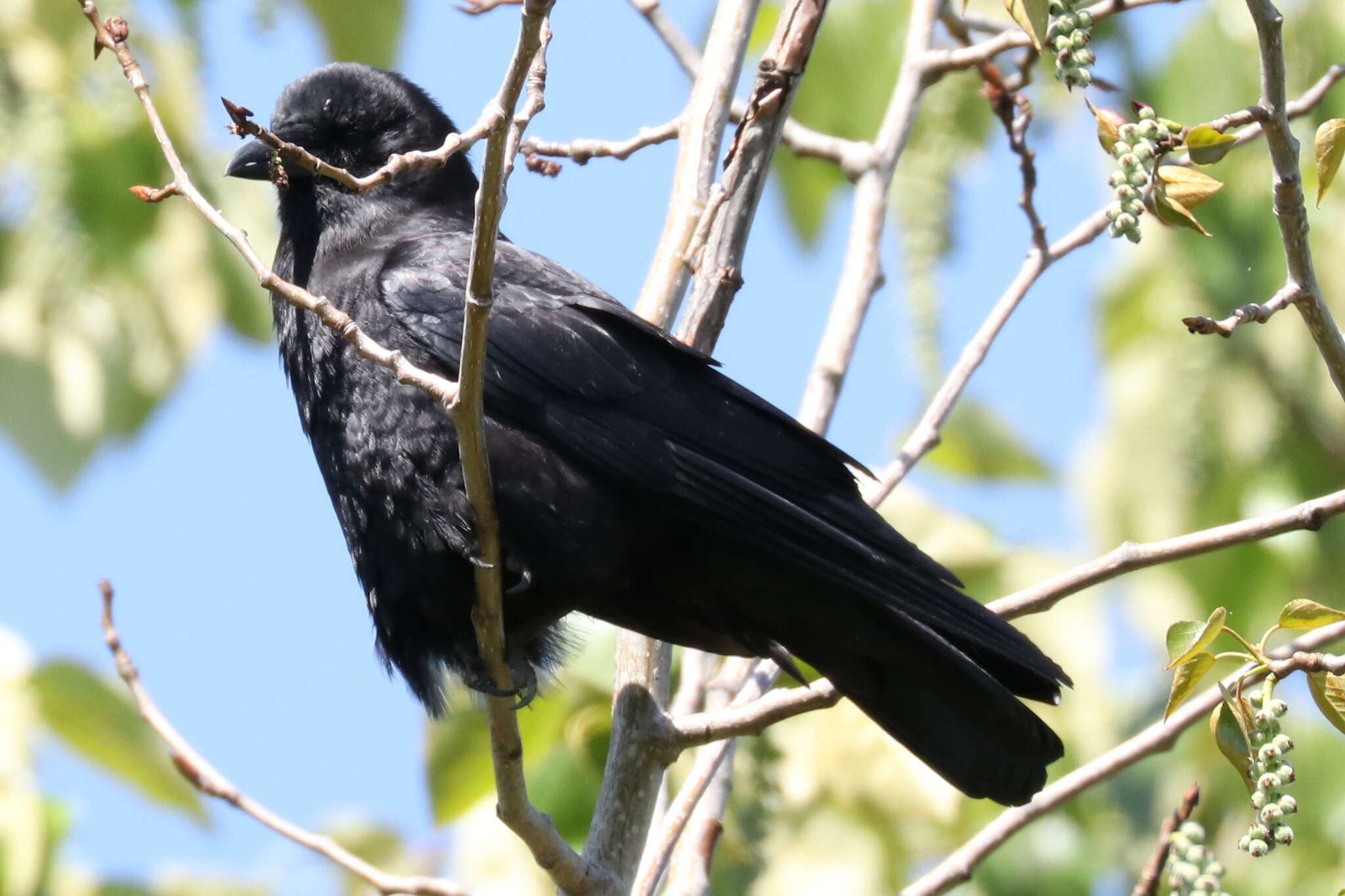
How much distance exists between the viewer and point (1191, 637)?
6.95 feet

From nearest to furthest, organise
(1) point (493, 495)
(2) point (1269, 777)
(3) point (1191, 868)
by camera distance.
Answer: (2) point (1269, 777) → (3) point (1191, 868) → (1) point (493, 495)

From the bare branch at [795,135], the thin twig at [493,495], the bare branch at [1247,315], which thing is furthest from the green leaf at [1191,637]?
the bare branch at [795,135]

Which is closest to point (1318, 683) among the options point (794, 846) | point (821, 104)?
point (794, 846)

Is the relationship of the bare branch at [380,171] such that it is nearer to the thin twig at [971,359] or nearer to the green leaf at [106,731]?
the thin twig at [971,359]

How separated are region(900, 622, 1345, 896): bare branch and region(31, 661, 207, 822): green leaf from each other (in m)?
2.31

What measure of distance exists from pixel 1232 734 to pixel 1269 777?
15 cm

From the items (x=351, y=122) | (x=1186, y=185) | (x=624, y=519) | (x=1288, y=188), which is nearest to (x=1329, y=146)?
(x=1288, y=188)

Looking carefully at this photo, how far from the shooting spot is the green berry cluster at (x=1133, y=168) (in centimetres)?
214

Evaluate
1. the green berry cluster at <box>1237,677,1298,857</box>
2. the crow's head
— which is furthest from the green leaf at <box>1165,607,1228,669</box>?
the crow's head

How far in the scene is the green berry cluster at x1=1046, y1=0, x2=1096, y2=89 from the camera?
2.21 metres

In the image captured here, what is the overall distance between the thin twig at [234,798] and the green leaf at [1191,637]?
1613 mm

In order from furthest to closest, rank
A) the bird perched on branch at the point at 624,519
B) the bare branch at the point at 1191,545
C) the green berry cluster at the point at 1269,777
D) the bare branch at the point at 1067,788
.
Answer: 1. the bird perched on branch at the point at 624,519
2. the bare branch at the point at 1067,788
3. the bare branch at the point at 1191,545
4. the green berry cluster at the point at 1269,777

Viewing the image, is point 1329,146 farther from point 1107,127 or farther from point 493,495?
point 493,495

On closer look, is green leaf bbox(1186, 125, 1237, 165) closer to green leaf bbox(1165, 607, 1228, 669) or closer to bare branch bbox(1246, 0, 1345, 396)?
bare branch bbox(1246, 0, 1345, 396)
